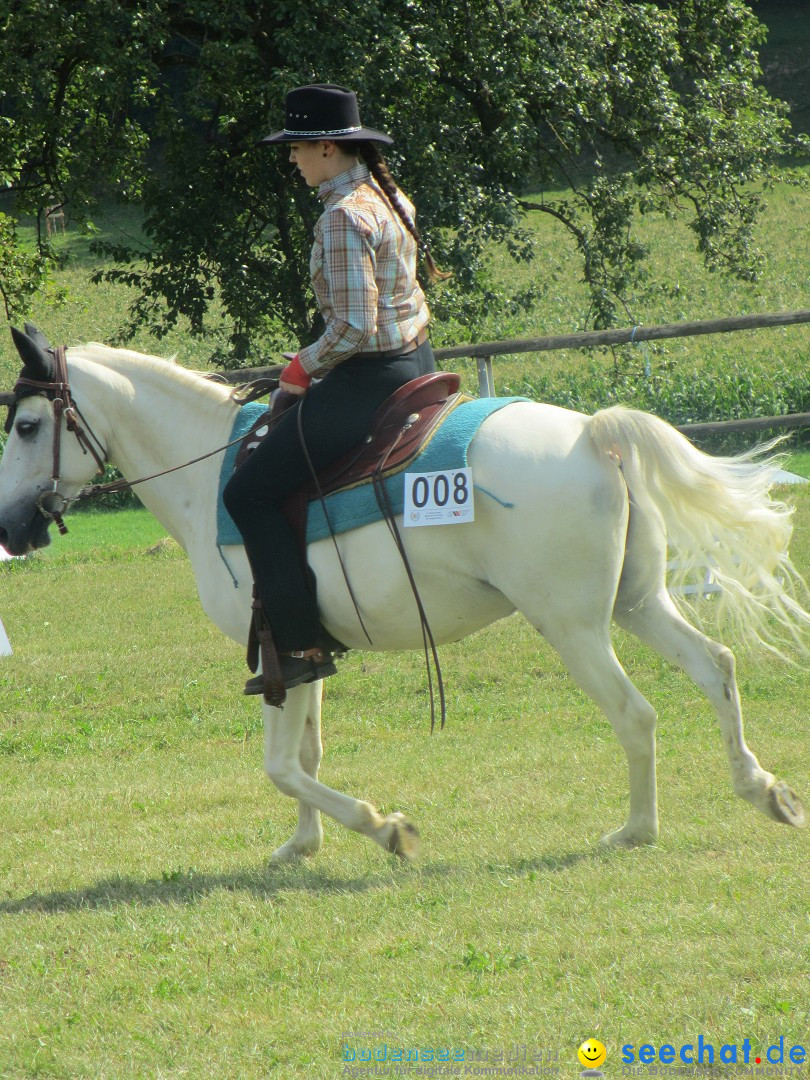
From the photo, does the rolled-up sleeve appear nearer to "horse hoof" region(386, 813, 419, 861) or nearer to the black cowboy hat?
the black cowboy hat

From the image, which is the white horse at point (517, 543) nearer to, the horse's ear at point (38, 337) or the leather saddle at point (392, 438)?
the horse's ear at point (38, 337)

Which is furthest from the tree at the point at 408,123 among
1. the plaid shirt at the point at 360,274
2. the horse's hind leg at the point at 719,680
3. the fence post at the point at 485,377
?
the horse's hind leg at the point at 719,680

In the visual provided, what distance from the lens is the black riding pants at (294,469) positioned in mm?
4715

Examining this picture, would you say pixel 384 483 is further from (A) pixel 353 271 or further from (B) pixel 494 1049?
(B) pixel 494 1049

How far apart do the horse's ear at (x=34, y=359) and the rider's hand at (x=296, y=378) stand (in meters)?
1.10

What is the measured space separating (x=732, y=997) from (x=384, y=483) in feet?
7.49

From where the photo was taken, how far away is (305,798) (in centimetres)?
505

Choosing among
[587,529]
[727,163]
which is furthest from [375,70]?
[587,529]

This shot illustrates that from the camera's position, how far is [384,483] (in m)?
4.69

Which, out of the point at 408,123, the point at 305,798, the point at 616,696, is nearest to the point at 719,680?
the point at 616,696

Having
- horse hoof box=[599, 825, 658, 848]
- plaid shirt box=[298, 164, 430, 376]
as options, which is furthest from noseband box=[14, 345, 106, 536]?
horse hoof box=[599, 825, 658, 848]

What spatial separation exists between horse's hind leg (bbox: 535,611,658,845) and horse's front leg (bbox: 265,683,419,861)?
0.97m

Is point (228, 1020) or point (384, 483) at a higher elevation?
point (384, 483)

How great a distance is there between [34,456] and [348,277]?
1.70 metres
